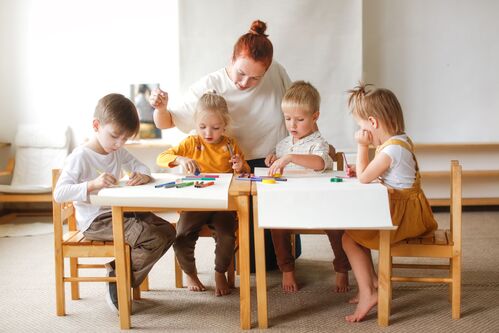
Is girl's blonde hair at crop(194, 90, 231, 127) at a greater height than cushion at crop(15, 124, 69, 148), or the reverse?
girl's blonde hair at crop(194, 90, 231, 127)

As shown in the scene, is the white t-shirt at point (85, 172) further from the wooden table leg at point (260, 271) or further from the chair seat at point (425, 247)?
the chair seat at point (425, 247)

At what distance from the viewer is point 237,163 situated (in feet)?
9.45

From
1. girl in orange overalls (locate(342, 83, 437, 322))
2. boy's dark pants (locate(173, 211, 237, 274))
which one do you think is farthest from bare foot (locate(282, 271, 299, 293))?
girl in orange overalls (locate(342, 83, 437, 322))

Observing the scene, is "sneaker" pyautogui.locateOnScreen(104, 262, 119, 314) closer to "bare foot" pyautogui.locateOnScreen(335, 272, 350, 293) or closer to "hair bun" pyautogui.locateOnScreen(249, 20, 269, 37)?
"bare foot" pyautogui.locateOnScreen(335, 272, 350, 293)

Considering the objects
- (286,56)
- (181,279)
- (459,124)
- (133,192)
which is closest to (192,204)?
(133,192)

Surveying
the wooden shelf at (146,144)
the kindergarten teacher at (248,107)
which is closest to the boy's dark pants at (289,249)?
the kindergarten teacher at (248,107)

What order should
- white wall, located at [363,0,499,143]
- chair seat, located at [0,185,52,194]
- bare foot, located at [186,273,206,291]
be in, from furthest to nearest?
white wall, located at [363,0,499,143] < chair seat, located at [0,185,52,194] < bare foot, located at [186,273,206,291]

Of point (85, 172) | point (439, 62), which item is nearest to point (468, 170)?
point (439, 62)

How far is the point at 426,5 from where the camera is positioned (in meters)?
4.98

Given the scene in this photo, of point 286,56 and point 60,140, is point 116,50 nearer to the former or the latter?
point 60,140

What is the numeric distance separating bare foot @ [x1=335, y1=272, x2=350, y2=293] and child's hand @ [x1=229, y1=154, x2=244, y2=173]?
65 cm

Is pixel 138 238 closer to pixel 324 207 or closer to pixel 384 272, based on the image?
pixel 324 207

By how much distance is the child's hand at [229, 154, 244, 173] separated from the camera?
9.42 feet

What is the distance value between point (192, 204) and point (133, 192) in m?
0.24
